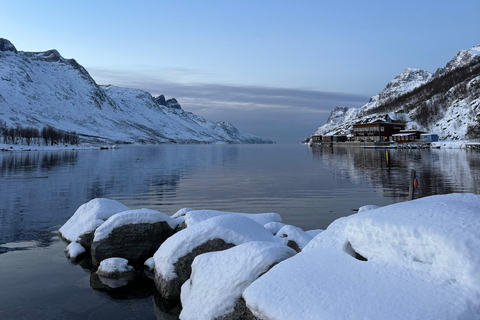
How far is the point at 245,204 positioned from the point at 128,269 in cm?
1617

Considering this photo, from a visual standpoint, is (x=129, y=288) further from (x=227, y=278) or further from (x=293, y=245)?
(x=293, y=245)

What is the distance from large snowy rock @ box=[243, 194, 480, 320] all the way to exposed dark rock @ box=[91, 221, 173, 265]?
8.44 meters

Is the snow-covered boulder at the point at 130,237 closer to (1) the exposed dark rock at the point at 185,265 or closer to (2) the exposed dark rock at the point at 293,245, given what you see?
(1) the exposed dark rock at the point at 185,265

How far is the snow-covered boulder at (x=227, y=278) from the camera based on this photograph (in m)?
8.64

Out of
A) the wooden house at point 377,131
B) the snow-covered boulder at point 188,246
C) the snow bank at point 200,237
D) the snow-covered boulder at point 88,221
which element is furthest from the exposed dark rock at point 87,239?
the wooden house at point 377,131

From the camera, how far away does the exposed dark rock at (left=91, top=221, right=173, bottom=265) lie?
50.0 feet

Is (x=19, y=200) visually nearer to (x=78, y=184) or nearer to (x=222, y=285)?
(x=78, y=184)

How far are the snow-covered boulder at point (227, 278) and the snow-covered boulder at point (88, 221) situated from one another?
9.12 metres

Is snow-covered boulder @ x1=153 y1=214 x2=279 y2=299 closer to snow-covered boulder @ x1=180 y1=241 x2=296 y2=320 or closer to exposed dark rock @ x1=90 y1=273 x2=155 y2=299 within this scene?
exposed dark rock @ x1=90 y1=273 x2=155 y2=299

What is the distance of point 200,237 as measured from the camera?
11938mm

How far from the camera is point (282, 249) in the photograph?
31.8 feet

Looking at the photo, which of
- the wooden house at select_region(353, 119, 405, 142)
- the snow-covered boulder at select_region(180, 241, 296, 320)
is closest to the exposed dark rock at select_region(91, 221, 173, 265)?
the snow-covered boulder at select_region(180, 241, 296, 320)

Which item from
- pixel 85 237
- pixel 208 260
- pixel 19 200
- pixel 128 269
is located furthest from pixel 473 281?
pixel 19 200

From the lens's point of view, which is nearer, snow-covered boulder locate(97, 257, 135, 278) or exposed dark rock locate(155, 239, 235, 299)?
exposed dark rock locate(155, 239, 235, 299)
